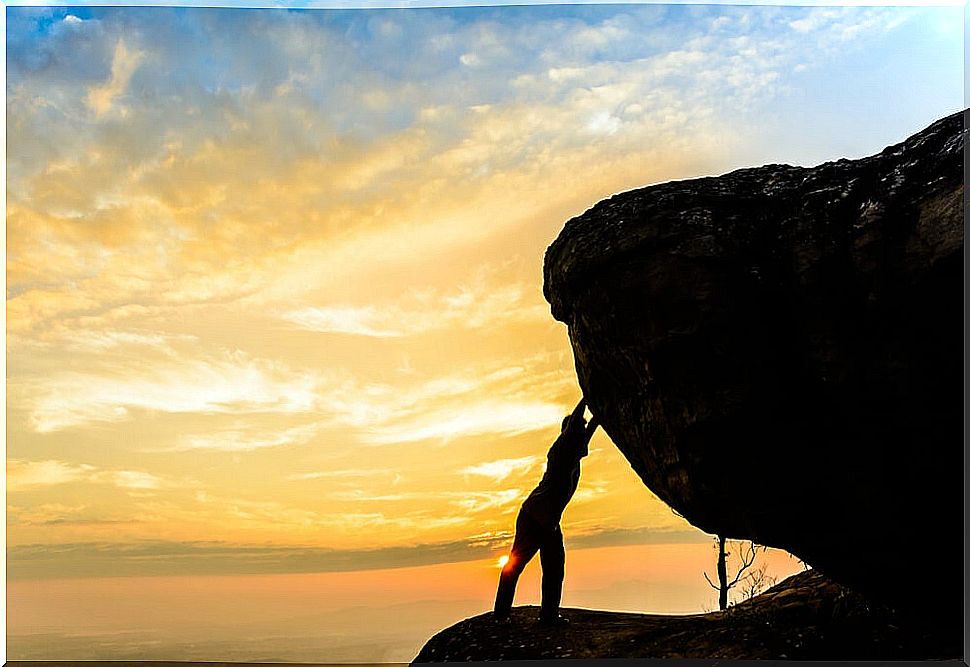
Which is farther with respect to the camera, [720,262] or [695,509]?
[695,509]

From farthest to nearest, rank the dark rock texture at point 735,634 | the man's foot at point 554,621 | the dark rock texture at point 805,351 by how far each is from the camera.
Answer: the man's foot at point 554,621 → the dark rock texture at point 735,634 → the dark rock texture at point 805,351

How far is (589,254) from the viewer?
15.9 ft

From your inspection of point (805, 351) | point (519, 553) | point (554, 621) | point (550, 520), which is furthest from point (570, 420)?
point (805, 351)

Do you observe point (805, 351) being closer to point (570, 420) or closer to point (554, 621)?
point (570, 420)

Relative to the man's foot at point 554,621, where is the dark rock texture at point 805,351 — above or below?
above

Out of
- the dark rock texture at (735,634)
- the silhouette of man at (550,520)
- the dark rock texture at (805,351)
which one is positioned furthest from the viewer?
the silhouette of man at (550,520)

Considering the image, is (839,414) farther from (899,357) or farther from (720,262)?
(720,262)

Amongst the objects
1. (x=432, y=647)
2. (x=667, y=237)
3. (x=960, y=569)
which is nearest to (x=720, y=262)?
(x=667, y=237)

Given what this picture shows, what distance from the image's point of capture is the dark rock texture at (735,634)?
4996 mm

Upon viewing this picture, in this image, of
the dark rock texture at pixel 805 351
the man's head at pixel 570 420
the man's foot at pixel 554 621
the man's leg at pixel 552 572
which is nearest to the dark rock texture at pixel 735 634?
the man's foot at pixel 554 621

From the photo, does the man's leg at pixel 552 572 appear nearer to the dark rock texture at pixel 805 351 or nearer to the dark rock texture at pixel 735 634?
the dark rock texture at pixel 735 634

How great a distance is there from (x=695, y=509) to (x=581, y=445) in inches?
69.4

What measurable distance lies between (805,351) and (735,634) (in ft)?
6.96

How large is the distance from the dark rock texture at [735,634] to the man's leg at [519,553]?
218mm
